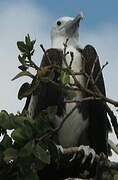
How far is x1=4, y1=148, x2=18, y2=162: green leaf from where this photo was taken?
347 centimetres

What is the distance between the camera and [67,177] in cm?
470

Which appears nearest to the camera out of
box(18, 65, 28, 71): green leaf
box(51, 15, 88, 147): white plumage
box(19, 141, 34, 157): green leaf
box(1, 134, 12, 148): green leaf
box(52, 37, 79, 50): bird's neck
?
box(19, 141, 34, 157): green leaf

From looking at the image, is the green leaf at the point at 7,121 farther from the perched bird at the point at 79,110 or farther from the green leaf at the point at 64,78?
the perched bird at the point at 79,110

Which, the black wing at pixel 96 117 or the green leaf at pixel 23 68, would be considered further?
the black wing at pixel 96 117

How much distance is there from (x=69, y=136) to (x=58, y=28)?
1919 millimetres

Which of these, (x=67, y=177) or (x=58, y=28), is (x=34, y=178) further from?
(x=58, y=28)

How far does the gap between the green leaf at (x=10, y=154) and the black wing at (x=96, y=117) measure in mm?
2946

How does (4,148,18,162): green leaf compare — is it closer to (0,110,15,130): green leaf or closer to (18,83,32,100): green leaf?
(0,110,15,130): green leaf

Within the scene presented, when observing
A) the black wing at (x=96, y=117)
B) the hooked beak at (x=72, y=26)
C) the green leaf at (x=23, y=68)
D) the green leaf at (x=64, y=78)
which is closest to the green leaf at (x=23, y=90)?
the green leaf at (x=23, y=68)

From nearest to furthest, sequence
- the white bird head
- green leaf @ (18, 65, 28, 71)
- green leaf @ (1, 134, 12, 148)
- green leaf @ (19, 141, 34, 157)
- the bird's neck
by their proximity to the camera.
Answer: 1. green leaf @ (19, 141, 34, 157)
2. green leaf @ (1, 134, 12, 148)
3. green leaf @ (18, 65, 28, 71)
4. the bird's neck
5. the white bird head

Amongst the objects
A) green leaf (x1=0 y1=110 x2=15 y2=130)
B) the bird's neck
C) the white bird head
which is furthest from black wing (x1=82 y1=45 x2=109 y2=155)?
green leaf (x1=0 y1=110 x2=15 y2=130)

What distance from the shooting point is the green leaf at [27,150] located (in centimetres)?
340

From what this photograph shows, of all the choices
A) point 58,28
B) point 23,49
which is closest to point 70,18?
point 58,28

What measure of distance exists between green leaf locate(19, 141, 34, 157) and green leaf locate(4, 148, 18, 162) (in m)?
0.05
